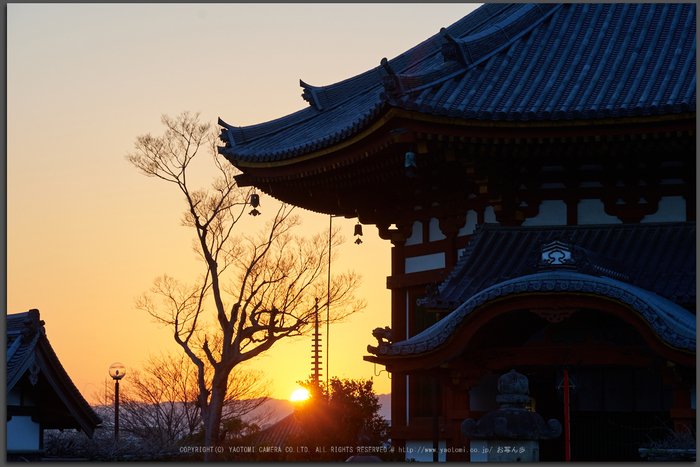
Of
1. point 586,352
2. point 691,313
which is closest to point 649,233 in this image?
point 691,313

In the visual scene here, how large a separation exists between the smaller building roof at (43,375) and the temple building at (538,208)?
422 centimetres

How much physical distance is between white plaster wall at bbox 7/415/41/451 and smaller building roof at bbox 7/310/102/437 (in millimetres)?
227

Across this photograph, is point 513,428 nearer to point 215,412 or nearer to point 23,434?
point 23,434

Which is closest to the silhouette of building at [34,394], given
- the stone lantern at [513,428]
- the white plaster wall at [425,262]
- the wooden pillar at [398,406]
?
the wooden pillar at [398,406]

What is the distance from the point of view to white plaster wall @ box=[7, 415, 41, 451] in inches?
534

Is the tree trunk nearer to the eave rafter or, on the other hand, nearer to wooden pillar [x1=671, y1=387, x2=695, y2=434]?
the eave rafter

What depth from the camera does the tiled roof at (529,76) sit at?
12.9m

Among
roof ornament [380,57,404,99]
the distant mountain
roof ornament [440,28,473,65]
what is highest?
roof ornament [440,28,473,65]

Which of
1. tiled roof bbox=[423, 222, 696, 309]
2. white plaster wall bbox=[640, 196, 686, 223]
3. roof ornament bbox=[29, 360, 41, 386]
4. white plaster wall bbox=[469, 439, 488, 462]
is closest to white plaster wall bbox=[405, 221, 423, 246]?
tiled roof bbox=[423, 222, 696, 309]

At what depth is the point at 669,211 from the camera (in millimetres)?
13555

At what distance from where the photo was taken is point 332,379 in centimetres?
2572

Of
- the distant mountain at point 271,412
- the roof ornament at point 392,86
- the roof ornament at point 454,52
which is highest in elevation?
the roof ornament at point 454,52

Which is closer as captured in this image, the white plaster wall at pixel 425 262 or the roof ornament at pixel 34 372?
the roof ornament at pixel 34 372

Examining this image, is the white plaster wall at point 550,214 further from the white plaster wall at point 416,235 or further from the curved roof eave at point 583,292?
the curved roof eave at point 583,292
